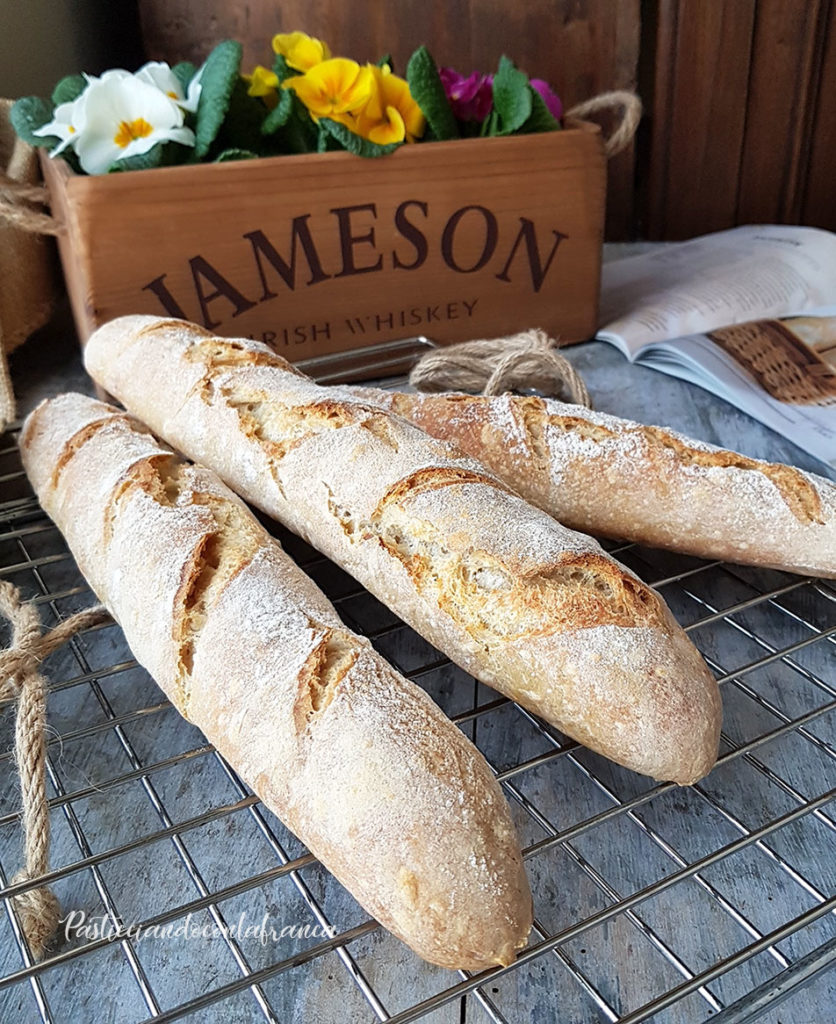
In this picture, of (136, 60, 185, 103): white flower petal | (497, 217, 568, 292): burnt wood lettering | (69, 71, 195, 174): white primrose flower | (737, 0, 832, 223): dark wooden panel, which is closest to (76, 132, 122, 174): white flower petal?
(69, 71, 195, 174): white primrose flower

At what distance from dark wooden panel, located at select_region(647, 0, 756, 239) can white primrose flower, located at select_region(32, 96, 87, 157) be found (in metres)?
1.13

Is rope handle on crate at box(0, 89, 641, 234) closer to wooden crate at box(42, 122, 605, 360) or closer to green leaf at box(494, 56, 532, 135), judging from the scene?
wooden crate at box(42, 122, 605, 360)

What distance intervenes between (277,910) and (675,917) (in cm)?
27

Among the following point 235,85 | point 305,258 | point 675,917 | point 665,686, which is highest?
point 235,85

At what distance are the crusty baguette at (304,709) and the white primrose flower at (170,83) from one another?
24.6 inches

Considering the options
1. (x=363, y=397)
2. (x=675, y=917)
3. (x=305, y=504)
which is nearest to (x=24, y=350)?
(x=363, y=397)

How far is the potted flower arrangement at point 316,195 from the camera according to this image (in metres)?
1.21

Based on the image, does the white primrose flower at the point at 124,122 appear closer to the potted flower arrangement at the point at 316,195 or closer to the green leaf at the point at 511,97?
the potted flower arrangement at the point at 316,195

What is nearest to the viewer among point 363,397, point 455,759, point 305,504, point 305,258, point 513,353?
point 455,759

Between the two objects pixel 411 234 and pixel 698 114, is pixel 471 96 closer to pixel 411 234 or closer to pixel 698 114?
pixel 411 234

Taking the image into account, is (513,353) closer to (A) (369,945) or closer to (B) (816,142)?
(A) (369,945)

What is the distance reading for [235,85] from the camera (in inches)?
50.1

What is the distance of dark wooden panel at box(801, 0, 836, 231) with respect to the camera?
1796 mm

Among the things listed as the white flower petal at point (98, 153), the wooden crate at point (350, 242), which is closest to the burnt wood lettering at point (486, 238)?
the wooden crate at point (350, 242)
